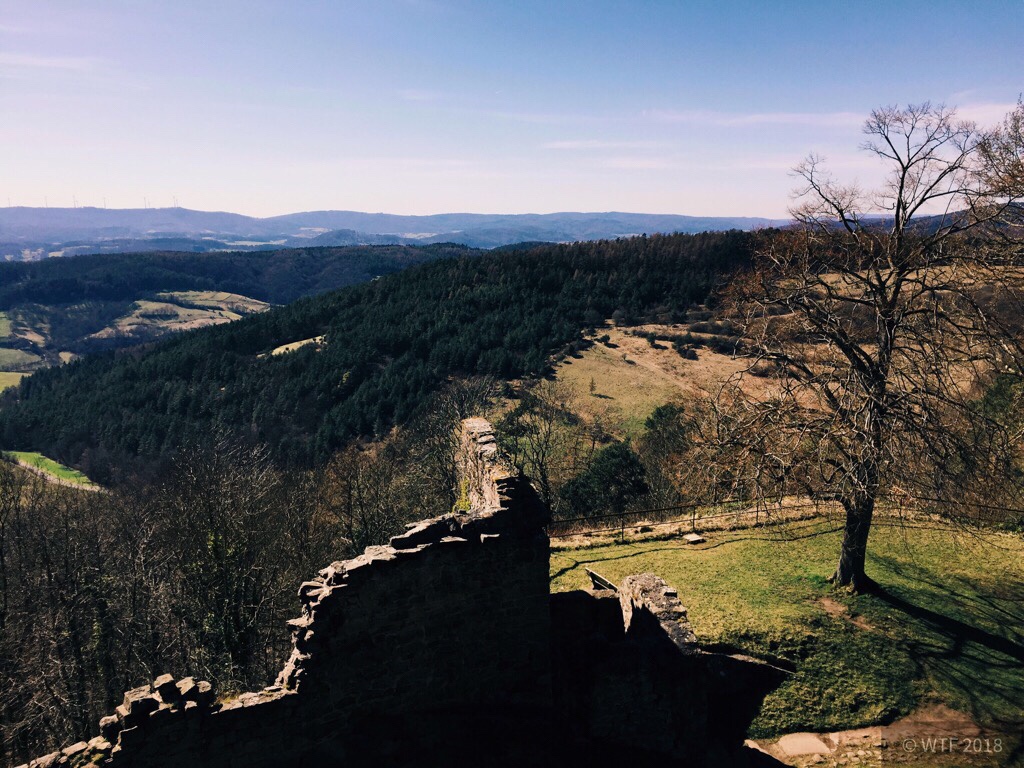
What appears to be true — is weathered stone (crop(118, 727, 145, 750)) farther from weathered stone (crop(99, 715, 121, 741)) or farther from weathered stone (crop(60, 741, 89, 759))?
weathered stone (crop(60, 741, 89, 759))

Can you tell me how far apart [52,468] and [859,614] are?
107059 millimetres

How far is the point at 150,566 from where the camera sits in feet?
112

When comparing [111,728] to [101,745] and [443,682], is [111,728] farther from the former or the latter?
[443,682]

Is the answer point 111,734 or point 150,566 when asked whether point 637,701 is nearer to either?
point 111,734

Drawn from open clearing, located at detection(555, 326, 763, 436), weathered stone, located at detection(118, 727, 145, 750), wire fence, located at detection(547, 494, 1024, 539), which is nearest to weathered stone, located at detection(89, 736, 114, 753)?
weathered stone, located at detection(118, 727, 145, 750)

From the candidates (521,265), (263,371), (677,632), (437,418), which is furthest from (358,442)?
(677,632)

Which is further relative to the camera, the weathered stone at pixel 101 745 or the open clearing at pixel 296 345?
the open clearing at pixel 296 345

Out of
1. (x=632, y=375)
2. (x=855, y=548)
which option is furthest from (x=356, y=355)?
(x=855, y=548)

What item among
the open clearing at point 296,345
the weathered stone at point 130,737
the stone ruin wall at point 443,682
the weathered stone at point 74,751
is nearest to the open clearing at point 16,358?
the open clearing at point 296,345

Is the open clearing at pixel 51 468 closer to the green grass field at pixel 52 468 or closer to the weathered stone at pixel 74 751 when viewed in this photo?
the green grass field at pixel 52 468

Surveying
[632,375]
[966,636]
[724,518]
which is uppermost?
Answer: [724,518]

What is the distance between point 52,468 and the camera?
290 ft

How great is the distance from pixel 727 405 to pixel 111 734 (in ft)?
66.1

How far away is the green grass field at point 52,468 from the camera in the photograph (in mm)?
83438
